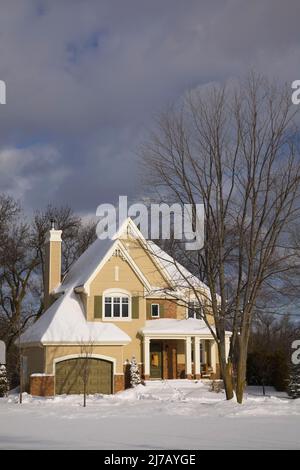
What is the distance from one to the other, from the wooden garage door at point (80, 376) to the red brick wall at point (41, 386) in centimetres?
43

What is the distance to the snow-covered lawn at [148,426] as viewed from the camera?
13273 mm

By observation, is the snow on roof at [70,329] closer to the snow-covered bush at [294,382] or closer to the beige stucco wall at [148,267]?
the beige stucco wall at [148,267]

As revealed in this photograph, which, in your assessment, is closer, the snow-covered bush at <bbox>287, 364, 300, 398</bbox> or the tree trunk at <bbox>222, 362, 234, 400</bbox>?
the tree trunk at <bbox>222, 362, 234, 400</bbox>

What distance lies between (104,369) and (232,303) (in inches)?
379

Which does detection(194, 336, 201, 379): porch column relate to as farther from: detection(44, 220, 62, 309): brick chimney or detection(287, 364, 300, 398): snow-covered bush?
Answer: detection(44, 220, 62, 309): brick chimney

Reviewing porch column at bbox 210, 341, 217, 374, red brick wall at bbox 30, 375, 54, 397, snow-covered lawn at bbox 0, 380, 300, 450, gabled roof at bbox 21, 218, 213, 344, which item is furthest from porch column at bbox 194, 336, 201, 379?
snow-covered lawn at bbox 0, 380, 300, 450

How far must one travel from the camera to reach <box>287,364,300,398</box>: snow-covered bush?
29.9m

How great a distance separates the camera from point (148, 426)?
657 inches

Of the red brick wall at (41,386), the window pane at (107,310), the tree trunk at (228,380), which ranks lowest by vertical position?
the red brick wall at (41,386)

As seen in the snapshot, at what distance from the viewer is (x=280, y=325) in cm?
6562

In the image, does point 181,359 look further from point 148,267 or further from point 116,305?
point 148,267

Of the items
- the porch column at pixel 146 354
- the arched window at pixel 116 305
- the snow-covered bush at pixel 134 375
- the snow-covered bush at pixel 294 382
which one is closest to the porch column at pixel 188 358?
the porch column at pixel 146 354
